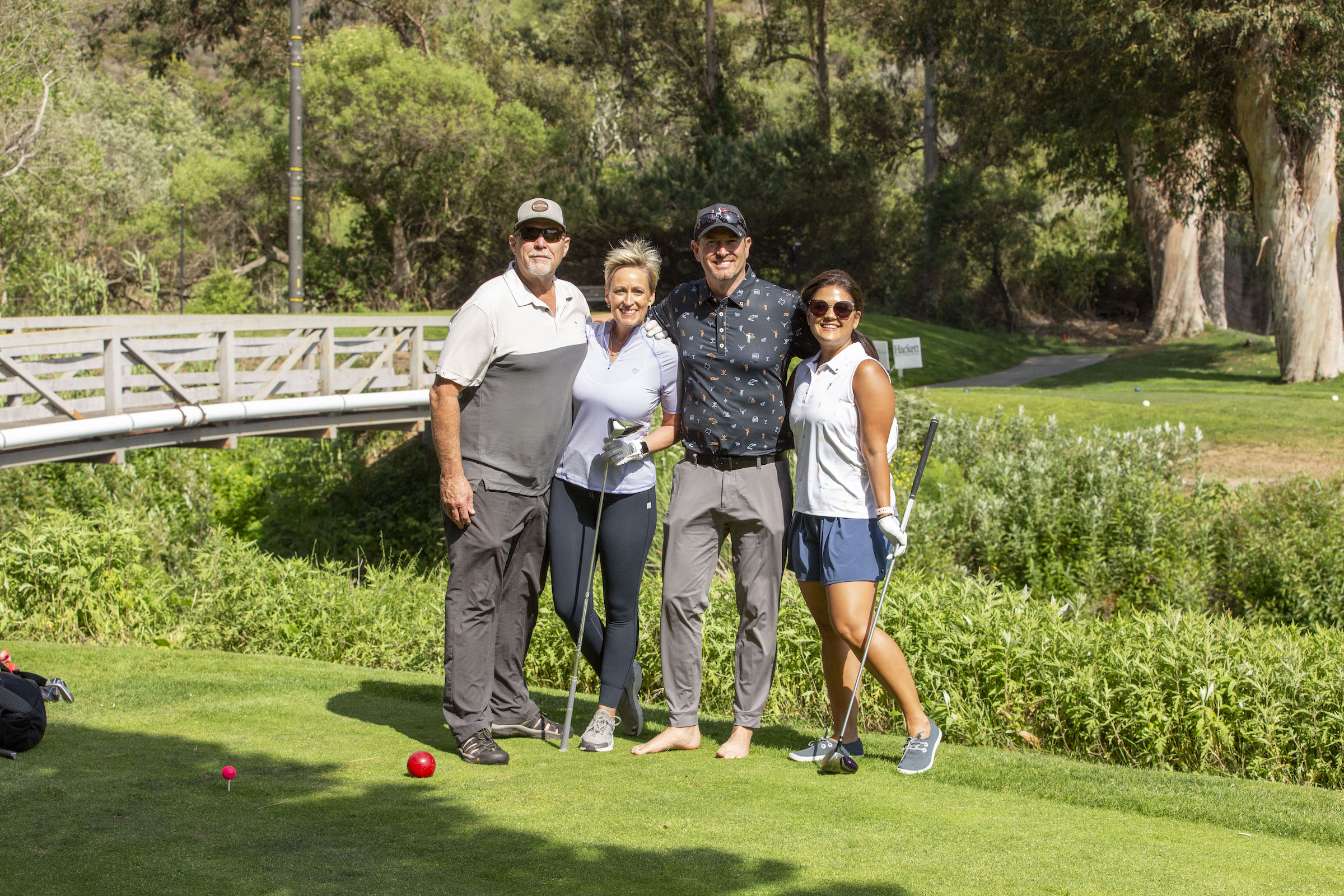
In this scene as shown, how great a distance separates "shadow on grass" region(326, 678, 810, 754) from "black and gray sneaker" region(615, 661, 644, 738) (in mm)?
57

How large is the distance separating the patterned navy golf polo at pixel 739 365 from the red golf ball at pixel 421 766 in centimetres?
155

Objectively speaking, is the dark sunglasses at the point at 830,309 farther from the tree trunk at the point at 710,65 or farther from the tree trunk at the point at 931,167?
the tree trunk at the point at 710,65

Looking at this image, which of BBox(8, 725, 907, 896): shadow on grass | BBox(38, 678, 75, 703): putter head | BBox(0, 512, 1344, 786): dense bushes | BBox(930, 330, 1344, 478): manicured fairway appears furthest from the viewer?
BBox(930, 330, 1344, 478): manicured fairway

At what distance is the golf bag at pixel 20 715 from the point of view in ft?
14.9

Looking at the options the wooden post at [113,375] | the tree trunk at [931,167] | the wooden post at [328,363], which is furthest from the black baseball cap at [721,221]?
the tree trunk at [931,167]

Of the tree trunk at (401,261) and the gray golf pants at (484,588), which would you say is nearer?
the gray golf pants at (484,588)

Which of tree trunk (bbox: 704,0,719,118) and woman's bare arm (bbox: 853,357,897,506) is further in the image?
tree trunk (bbox: 704,0,719,118)

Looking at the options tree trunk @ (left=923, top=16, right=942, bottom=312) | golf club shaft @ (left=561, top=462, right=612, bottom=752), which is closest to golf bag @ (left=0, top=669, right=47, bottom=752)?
golf club shaft @ (left=561, top=462, right=612, bottom=752)

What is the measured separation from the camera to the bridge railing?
12.0 metres

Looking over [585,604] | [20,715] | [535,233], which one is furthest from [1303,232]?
[20,715]

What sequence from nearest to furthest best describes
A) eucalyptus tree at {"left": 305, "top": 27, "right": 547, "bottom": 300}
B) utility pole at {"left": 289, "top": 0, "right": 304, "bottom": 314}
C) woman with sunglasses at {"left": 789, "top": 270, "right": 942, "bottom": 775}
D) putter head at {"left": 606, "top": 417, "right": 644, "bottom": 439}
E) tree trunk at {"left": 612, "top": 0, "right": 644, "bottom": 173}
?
1. woman with sunglasses at {"left": 789, "top": 270, "right": 942, "bottom": 775}
2. putter head at {"left": 606, "top": 417, "right": 644, "bottom": 439}
3. utility pole at {"left": 289, "top": 0, "right": 304, "bottom": 314}
4. eucalyptus tree at {"left": 305, "top": 27, "right": 547, "bottom": 300}
5. tree trunk at {"left": 612, "top": 0, "right": 644, "bottom": 173}

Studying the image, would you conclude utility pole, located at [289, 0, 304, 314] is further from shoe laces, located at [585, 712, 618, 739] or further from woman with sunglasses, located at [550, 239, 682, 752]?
shoe laces, located at [585, 712, 618, 739]

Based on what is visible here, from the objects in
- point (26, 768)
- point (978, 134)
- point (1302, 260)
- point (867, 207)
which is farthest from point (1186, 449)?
point (867, 207)

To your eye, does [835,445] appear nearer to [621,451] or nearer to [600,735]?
[621,451]
